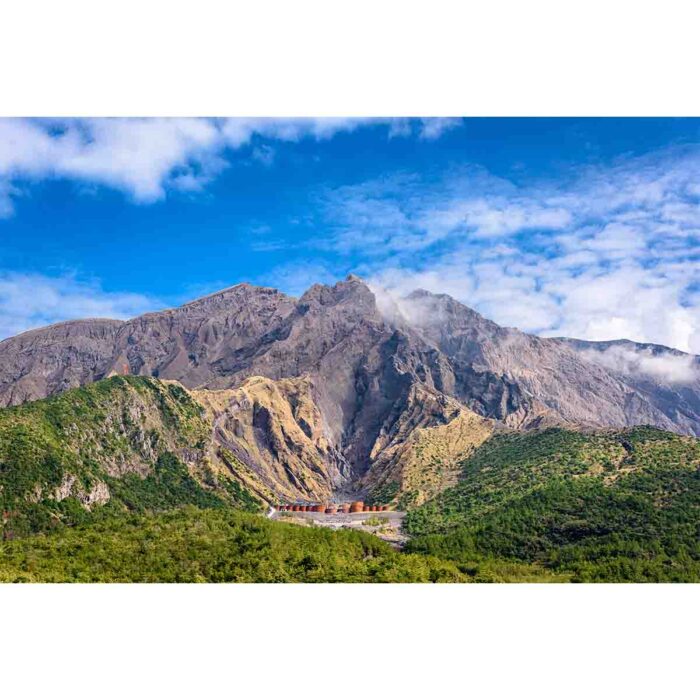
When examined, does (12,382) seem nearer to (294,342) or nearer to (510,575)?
(294,342)

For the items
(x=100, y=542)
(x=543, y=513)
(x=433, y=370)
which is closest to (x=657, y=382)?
(x=433, y=370)

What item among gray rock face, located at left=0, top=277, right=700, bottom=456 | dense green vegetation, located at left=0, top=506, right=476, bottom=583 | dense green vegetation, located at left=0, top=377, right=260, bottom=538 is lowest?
gray rock face, located at left=0, top=277, right=700, bottom=456

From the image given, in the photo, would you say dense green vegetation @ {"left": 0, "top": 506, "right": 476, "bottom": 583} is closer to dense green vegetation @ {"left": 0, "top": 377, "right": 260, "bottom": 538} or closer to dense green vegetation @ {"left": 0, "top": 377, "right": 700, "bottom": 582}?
dense green vegetation @ {"left": 0, "top": 377, "right": 700, "bottom": 582}

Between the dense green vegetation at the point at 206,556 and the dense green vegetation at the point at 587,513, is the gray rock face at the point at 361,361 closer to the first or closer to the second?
the dense green vegetation at the point at 587,513

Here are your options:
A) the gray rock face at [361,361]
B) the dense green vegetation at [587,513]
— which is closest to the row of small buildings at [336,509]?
the dense green vegetation at [587,513]

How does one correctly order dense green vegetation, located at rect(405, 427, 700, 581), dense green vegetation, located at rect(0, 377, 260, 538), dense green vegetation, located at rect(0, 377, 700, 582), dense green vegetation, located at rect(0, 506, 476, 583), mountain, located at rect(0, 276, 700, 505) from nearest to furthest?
dense green vegetation, located at rect(0, 506, 476, 583) < dense green vegetation, located at rect(0, 377, 700, 582) < dense green vegetation, located at rect(405, 427, 700, 581) < dense green vegetation, located at rect(0, 377, 260, 538) < mountain, located at rect(0, 276, 700, 505)

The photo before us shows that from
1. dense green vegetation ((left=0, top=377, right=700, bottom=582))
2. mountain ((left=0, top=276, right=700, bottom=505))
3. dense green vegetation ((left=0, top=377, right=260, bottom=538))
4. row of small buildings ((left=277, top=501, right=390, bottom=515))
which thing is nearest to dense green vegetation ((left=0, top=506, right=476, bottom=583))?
dense green vegetation ((left=0, top=377, right=700, bottom=582))

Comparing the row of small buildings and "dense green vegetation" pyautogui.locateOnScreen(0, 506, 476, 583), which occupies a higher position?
"dense green vegetation" pyautogui.locateOnScreen(0, 506, 476, 583)

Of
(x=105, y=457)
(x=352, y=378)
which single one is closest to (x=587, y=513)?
(x=105, y=457)
